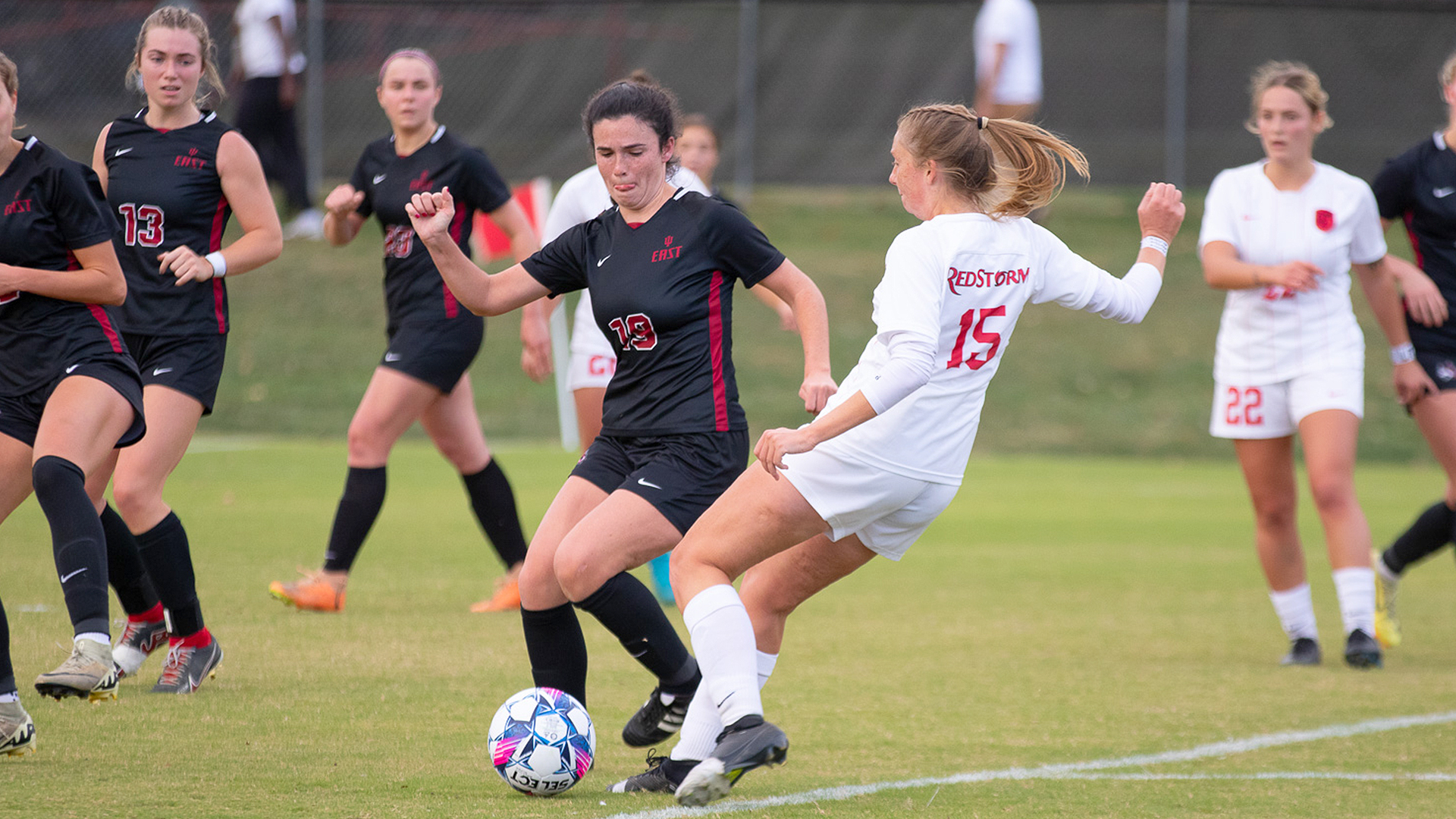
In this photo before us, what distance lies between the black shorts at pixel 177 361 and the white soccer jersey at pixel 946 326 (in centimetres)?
255

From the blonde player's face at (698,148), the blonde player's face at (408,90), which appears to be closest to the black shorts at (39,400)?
the blonde player's face at (408,90)

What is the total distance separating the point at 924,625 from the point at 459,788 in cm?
337

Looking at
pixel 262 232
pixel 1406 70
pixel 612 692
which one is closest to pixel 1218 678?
pixel 612 692

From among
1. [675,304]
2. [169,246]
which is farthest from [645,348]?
[169,246]

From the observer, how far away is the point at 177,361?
538cm

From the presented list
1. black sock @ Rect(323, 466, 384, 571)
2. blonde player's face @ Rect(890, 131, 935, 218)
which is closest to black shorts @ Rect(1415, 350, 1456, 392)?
blonde player's face @ Rect(890, 131, 935, 218)

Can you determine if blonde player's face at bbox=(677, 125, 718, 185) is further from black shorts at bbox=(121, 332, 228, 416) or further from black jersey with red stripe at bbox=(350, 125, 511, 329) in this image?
black shorts at bbox=(121, 332, 228, 416)

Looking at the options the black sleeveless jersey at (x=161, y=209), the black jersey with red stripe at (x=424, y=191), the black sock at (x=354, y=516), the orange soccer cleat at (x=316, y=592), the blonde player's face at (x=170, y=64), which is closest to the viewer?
the blonde player's face at (x=170, y=64)

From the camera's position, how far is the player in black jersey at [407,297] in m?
6.80

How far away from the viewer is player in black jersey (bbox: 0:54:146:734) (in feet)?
14.2

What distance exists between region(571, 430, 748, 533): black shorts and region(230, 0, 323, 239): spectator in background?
1204 cm

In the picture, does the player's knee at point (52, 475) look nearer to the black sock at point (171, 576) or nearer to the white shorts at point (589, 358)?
the black sock at point (171, 576)

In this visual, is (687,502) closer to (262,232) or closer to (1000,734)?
(1000,734)

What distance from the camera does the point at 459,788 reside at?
4.06 meters
